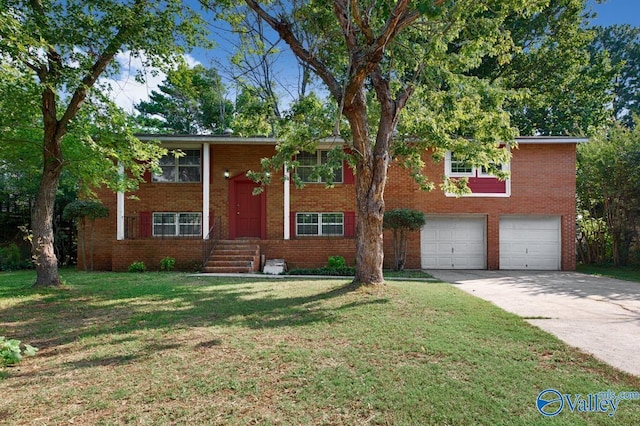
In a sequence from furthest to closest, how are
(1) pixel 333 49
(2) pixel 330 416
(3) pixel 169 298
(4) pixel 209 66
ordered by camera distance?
(4) pixel 209 66 → (1) pixel 333 49 → (3) pixel 169 298 → (2) pixel 330 416

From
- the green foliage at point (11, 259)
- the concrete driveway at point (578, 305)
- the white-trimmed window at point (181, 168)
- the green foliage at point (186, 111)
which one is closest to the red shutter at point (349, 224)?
the concrete driveway at point (578, 305)

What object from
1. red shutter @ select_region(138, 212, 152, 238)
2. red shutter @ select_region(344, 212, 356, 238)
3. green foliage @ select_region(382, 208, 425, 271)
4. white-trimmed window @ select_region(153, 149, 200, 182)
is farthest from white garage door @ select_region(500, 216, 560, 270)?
red shutter @ select_region(138, 212, 152, 238)

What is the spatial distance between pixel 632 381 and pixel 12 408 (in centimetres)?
535

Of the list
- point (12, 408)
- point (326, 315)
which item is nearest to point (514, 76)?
point (326, 315)

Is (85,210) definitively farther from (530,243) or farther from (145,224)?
(530,243)

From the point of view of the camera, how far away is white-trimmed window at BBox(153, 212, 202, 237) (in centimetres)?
1368

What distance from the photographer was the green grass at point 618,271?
11.2 metres

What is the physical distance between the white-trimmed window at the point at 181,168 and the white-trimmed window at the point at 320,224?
4350 mm

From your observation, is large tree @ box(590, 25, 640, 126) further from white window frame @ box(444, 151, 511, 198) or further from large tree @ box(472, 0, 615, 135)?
white window frame @ box(444, 151, 511, 198)

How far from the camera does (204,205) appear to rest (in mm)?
13055

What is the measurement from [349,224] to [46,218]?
361 inches

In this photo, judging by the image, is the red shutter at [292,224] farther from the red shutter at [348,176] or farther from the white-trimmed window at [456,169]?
the white-trimmed window at [456,169]

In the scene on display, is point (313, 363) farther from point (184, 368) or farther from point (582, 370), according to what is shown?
point (582, 370)

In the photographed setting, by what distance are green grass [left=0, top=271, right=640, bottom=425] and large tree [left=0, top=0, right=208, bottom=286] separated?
10.4 ft
